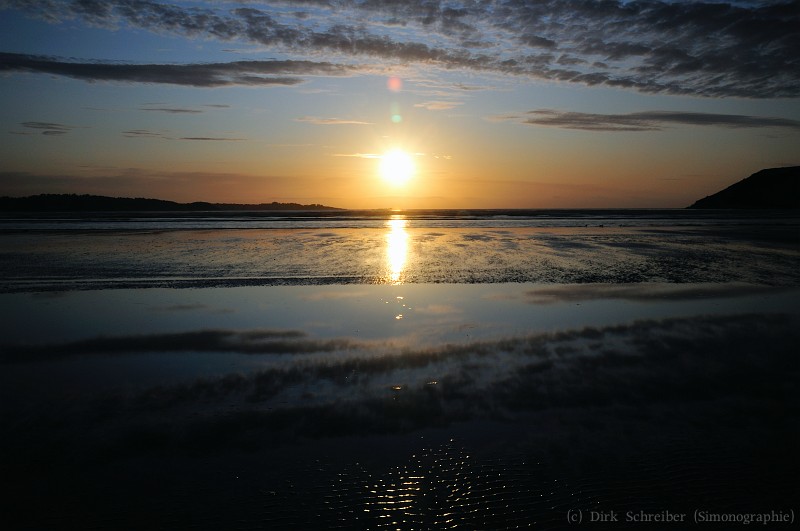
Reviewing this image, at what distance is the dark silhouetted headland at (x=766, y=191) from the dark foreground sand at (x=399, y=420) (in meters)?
136

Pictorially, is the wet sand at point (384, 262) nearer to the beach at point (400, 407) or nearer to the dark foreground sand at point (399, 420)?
the beach at point (400, 407)

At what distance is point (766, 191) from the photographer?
12912 cm

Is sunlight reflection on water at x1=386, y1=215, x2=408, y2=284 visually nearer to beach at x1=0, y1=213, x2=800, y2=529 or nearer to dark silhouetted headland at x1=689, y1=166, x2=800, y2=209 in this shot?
beach at x1=0, y1=213, x2=800, y2=529

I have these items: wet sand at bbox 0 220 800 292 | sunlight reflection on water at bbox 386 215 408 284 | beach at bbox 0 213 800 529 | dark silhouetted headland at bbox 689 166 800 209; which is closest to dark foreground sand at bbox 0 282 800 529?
beach at bbox 0 213 800 529

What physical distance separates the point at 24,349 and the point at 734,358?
13.3m

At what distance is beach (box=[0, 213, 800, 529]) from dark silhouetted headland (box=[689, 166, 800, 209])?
131731 millimetres

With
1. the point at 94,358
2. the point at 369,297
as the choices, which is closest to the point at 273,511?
the point at 94,358

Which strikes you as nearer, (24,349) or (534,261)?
(24,349)

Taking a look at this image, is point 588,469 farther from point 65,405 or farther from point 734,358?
point 65,405

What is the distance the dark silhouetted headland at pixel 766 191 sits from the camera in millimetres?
122500

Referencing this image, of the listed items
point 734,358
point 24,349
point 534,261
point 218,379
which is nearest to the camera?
point 218,379

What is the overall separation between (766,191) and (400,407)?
498ft

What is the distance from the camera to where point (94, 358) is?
9.92m

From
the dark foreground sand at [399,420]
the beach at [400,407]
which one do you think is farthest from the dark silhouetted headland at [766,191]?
the dark foreground sand at [399,420]
